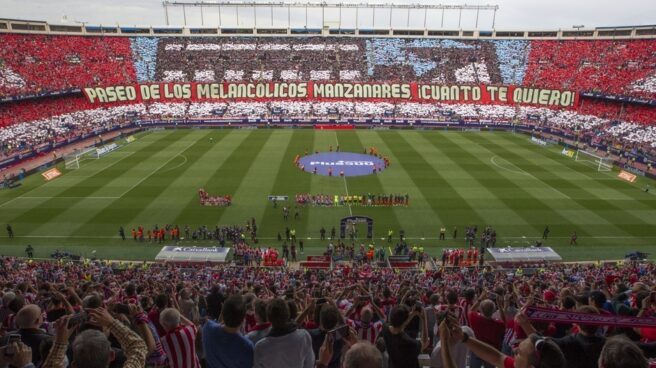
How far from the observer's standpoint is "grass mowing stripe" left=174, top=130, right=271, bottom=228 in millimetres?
33938

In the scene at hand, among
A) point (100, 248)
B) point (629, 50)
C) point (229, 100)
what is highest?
point (629, 50)

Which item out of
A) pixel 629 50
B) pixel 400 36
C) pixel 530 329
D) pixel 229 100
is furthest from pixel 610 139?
pixel 530 329

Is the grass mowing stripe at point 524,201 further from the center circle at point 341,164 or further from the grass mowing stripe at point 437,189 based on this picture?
the center circle at point 341,164

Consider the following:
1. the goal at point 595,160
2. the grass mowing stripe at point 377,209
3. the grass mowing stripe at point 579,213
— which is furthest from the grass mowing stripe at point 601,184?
the grass mowing stripe at point 377,209

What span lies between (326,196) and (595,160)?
32360 mm

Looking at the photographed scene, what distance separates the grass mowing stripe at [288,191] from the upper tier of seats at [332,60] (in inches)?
1258

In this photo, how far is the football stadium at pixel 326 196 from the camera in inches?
235

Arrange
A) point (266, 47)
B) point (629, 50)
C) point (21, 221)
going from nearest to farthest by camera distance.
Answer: point (21, 221) → point (629, 50) → point (266, 47)

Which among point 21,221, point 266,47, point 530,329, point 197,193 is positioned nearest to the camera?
point 530,329

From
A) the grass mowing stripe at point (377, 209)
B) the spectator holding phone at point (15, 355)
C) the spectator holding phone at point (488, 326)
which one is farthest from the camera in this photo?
the grass mowing stripe at point (377, 209)

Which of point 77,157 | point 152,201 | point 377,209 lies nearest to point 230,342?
point 377,209

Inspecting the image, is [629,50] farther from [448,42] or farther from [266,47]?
[266,47]

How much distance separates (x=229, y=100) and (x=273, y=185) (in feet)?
132

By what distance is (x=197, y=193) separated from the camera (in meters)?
39.2
